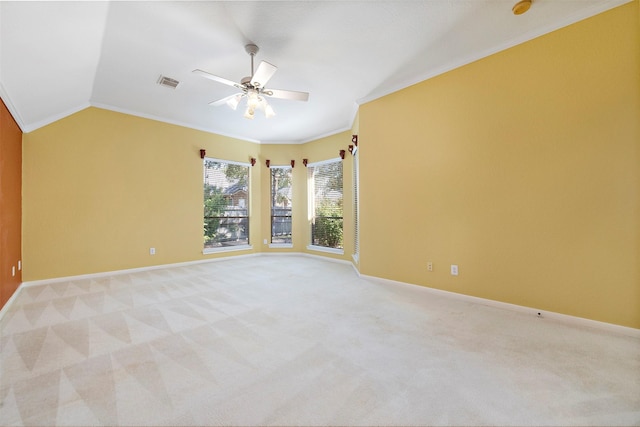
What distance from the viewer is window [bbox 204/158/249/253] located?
18.2 ft

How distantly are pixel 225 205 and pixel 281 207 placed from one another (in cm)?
132

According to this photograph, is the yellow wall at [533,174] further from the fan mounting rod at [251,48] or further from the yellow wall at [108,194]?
the yellow wall at [108,194]

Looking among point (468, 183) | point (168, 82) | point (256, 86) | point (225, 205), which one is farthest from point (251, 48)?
point (225, 205)

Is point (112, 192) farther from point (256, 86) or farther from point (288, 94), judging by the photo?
point (288, 94)

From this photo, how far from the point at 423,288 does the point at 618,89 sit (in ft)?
8.93

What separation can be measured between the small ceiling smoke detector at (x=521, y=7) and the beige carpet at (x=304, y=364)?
9.47ft

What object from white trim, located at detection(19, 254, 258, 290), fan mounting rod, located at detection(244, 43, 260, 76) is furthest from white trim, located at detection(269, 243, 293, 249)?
fan mounting rod, located at detection(244, 43, 260, 76)

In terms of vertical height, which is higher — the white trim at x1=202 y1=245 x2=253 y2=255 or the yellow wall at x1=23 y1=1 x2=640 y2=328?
the yellow wall at x1=23 y1=1 x2=640 y2=328

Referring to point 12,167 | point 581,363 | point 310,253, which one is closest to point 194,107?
point 12,167

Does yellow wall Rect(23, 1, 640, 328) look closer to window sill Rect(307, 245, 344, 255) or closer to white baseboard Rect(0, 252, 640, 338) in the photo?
white baseboard Rect(0, 252, 640, 338)

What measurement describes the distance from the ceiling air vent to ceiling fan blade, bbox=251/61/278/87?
56.2 inches

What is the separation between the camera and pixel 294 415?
1.38 metres

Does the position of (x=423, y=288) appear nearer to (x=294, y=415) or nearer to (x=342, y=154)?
(x=294, y=415)

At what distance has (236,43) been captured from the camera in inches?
107
